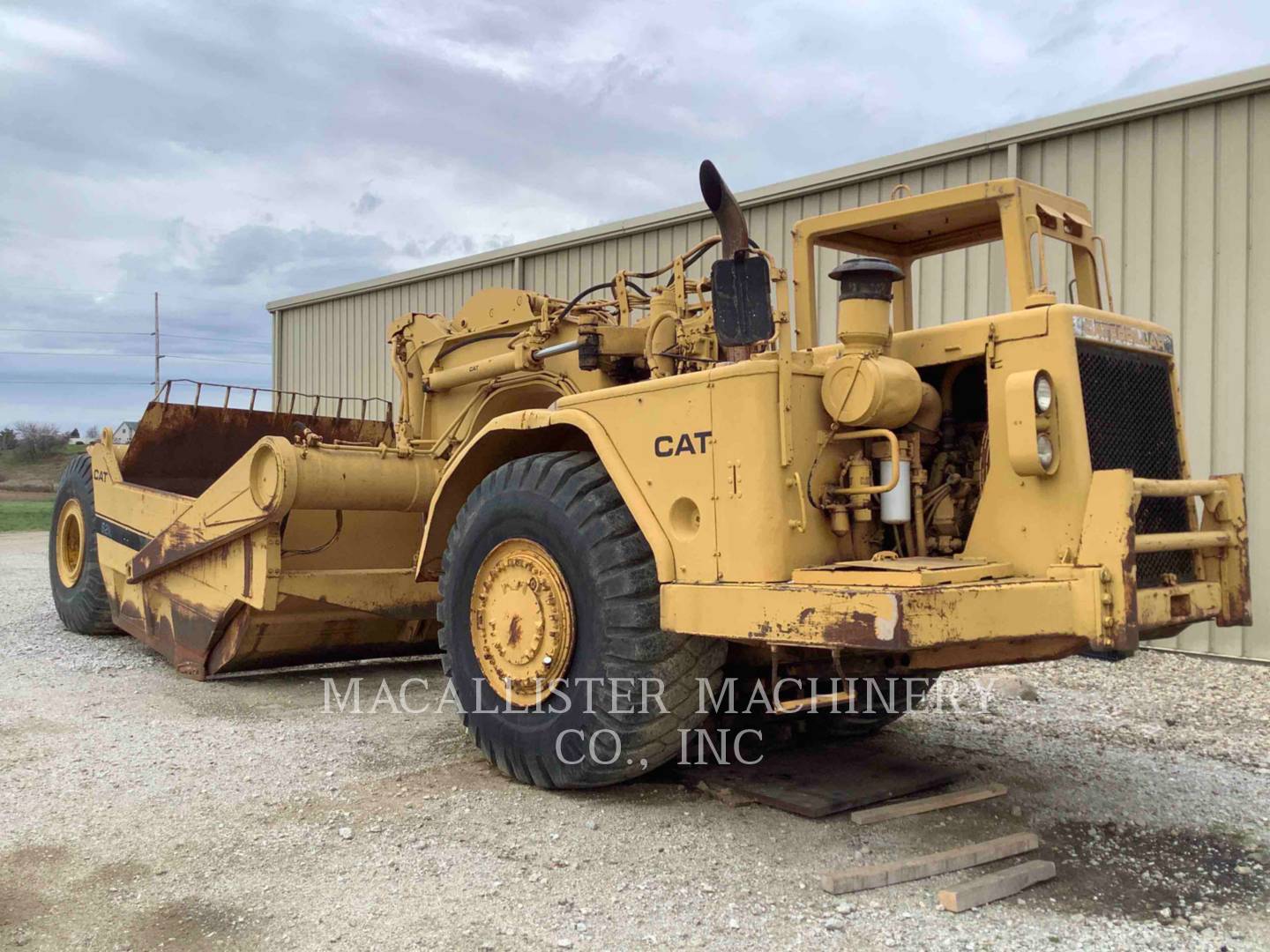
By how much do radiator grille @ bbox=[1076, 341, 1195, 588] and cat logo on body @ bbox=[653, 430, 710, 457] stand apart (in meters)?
1.34

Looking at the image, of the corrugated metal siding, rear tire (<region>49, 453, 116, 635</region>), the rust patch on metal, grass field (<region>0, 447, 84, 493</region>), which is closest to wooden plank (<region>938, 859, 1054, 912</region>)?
the rust patch on metal

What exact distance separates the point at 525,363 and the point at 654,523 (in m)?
2.13

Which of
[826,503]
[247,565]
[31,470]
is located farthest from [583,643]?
[31,470]

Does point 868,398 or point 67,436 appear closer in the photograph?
point 868,398

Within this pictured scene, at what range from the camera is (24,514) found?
2405 cm

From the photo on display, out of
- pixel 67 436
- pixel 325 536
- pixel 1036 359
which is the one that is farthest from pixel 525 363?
pixel 67 436

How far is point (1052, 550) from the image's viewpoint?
3.63 metres

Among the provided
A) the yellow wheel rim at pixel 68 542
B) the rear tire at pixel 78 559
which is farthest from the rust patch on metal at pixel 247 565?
the yellow wheel rim at pixel 68 542

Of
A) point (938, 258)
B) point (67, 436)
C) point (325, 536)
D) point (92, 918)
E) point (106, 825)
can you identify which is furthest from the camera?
point (67, 436)

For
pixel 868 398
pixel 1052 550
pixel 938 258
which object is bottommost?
pixel 1052 550

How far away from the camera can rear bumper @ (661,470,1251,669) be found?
326 cm

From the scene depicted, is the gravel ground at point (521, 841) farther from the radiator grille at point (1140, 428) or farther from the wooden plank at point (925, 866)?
the radiator grille at point (1140, 428)

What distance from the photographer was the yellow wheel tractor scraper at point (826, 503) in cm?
351

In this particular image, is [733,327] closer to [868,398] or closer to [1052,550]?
[868,398]
